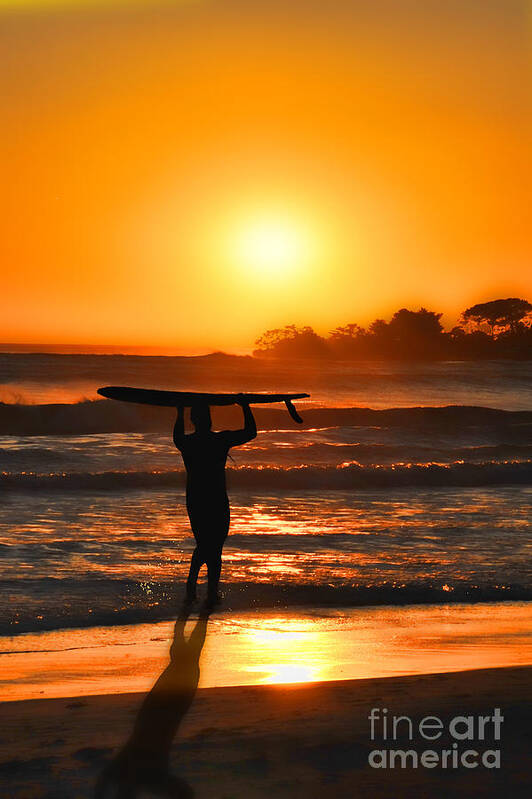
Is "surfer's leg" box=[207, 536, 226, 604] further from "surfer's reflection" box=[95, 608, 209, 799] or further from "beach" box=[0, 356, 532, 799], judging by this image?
"surfer's reflection" box=[95, 608, 209, 799]

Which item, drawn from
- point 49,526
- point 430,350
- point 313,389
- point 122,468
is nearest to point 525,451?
point 122,468

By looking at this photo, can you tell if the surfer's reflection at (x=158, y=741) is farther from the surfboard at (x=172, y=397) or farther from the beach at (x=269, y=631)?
the surfboard at (x=172, y=397)

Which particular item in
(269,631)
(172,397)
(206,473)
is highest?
(172,397)

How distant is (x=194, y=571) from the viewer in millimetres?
7652

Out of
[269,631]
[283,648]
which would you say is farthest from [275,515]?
[283,648]

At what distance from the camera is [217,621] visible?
7.18 m

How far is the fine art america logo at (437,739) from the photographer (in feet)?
13.4

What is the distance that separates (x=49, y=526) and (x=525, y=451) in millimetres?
15569

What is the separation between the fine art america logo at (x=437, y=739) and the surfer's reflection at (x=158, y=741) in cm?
92

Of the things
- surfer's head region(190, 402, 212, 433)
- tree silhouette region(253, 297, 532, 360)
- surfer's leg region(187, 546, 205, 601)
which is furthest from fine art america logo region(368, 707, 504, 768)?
tree silhouette region(253, 297, 532, 360)

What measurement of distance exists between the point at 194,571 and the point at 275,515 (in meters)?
5.95

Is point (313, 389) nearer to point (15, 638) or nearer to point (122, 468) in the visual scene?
point (122, 468)

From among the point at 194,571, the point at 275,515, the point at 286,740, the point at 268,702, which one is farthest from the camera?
the point at 275,515

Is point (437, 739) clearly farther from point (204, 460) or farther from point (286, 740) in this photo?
point (204, 460)
